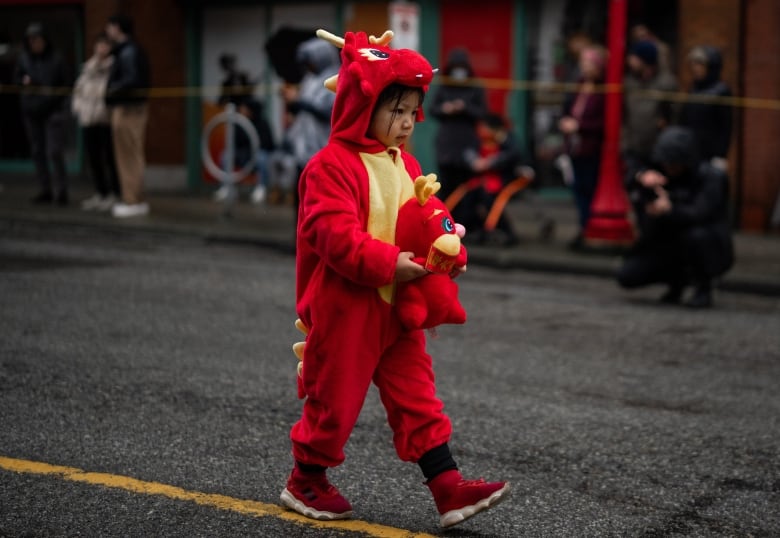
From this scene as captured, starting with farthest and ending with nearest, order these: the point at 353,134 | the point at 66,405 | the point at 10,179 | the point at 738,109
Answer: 1. the point at 10,179
2. the point at 738,109
3. the point at 66,405
4. the point at 353,134

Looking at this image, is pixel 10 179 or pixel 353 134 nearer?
pixel 353 134

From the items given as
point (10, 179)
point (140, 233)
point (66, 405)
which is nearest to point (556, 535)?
point (66, 405)

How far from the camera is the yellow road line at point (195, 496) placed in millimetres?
4402

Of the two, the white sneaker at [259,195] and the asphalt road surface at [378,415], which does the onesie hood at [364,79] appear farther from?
the white sneaker at [259,195]

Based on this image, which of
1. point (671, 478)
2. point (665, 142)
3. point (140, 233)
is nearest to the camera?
point (671, 478)

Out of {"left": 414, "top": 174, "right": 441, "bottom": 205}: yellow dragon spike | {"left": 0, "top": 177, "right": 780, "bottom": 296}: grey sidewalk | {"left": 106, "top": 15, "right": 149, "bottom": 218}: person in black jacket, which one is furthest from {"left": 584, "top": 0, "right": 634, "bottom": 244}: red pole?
{"left": 414, "top": 174, "right": 441, "bottom": 205}: yellow dragon spike

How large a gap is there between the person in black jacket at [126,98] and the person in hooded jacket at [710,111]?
5806mm

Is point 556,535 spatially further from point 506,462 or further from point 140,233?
point 140,233

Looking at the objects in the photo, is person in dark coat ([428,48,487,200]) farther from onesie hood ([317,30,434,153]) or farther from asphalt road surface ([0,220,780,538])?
onesie hood ([317,30,434,153])

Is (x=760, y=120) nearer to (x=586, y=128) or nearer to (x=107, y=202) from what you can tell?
(x=586, y=128)

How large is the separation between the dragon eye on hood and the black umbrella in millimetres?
11305

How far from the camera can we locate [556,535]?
4.40 m

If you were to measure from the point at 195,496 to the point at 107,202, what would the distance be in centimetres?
1114

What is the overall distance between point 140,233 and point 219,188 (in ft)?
16.8
